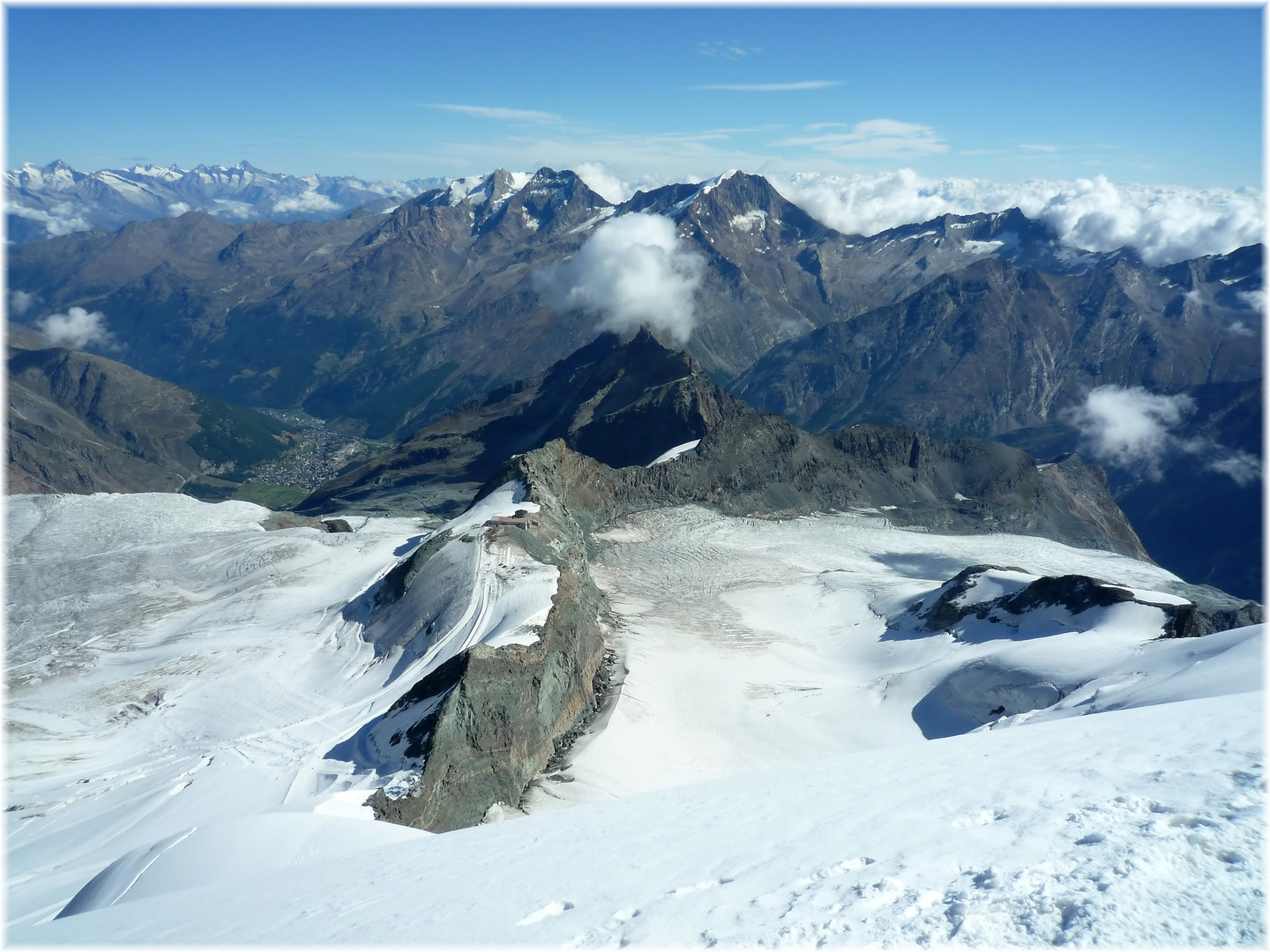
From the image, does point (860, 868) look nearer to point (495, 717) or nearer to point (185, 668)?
point (495, 717)

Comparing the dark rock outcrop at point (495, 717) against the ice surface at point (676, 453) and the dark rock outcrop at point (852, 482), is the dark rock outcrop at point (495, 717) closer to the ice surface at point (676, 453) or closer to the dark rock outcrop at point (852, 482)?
the dark rock outcrop at point (852, 482)

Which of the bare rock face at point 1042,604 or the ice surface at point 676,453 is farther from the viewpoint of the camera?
the ice surface at point 676,453

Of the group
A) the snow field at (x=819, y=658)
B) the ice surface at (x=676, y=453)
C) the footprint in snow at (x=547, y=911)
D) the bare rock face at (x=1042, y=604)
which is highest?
the footprint in snow at (x=547, y=911)

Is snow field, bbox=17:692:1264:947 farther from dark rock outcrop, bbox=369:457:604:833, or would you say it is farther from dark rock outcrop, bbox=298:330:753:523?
dark rock outcrop, bbox=298:330:753:523

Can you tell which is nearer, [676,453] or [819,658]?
[819,658]

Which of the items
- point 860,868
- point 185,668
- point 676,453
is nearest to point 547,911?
point 860,868

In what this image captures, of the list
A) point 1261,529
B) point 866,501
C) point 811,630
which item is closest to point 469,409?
point 866,501

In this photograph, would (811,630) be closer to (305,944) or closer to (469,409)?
(305,944)

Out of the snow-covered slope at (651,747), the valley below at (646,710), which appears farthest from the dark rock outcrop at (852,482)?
the snow-covered slope at (651,747)
